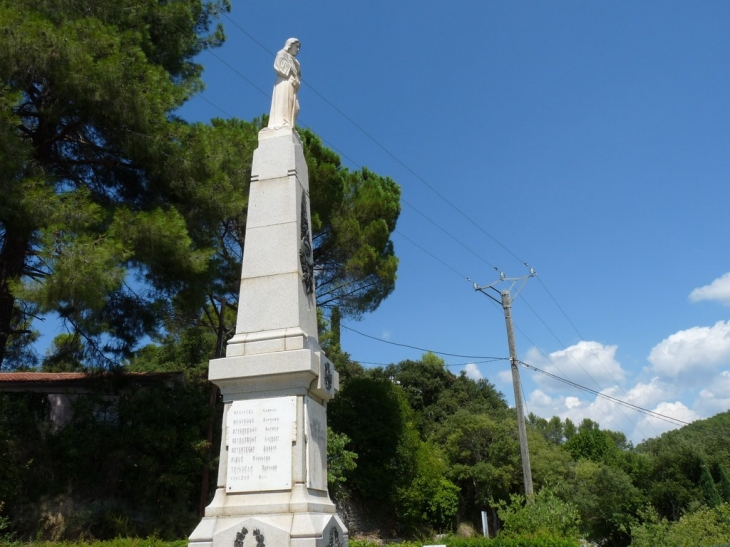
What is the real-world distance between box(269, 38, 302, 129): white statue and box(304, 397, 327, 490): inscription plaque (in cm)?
387

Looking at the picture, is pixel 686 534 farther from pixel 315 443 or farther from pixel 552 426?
pixel 552 426

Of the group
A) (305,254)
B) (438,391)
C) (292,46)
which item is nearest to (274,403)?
(305,254)

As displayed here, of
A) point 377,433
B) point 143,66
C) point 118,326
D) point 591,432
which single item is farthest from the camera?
point 591,432

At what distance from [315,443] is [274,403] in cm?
63

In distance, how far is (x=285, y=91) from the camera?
839cm

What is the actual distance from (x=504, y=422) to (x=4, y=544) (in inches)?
881

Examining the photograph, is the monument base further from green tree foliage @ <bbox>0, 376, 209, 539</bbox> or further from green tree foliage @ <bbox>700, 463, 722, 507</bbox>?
green tree foliage @ <bbox>700, 463, 722, 507</bbox>

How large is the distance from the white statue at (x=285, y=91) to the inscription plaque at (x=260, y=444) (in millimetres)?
3913

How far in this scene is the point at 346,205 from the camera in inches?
765

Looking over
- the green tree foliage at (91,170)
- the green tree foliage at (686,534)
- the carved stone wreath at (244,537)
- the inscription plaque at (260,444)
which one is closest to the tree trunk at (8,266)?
the green tree foliage at (91,170)

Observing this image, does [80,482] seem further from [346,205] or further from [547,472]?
[547,472]

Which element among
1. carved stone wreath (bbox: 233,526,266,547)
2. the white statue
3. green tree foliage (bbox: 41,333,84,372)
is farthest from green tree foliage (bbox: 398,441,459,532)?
carved stone wreath (bbox: 233,526,266,547)

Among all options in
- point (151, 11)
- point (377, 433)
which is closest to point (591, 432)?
point (377, 433)

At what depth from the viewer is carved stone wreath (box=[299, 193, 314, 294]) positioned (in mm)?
7292
